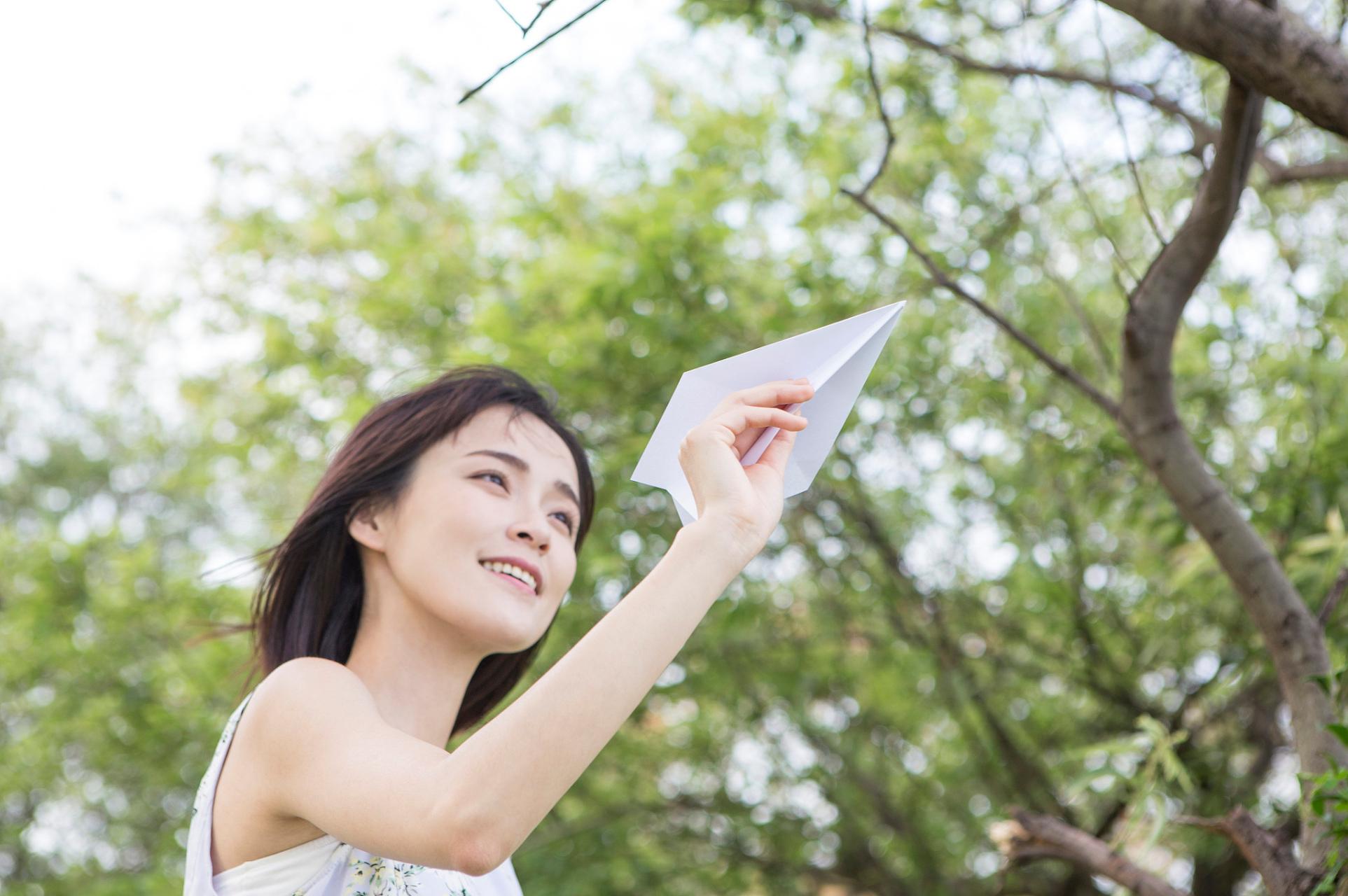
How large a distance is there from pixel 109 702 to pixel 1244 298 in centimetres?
304

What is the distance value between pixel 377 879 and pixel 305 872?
0.07 meters

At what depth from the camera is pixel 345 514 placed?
1.43 metres

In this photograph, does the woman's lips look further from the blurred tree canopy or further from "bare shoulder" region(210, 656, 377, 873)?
the blurred tree canopy

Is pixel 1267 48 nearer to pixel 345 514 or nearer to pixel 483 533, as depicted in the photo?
pixel 483 533

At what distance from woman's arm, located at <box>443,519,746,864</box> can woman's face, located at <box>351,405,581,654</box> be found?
41 cm

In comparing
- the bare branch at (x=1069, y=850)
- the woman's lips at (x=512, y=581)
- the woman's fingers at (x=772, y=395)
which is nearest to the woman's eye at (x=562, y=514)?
the woman's lips at (x=512, y=581)

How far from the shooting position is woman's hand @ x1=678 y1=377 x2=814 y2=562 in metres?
0.96

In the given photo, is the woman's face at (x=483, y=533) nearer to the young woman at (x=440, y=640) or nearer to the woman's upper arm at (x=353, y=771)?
the young woman at (x=440, y=640)

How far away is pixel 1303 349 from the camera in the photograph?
2070 mm

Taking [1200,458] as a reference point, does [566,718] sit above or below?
below

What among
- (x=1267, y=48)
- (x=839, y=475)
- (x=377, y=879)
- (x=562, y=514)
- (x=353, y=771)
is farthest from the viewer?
(x=839, y=475)

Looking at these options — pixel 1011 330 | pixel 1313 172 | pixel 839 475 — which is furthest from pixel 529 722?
pixel 839 475

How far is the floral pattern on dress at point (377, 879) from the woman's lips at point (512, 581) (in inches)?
11.8

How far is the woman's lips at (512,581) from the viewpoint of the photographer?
1.30 metres
